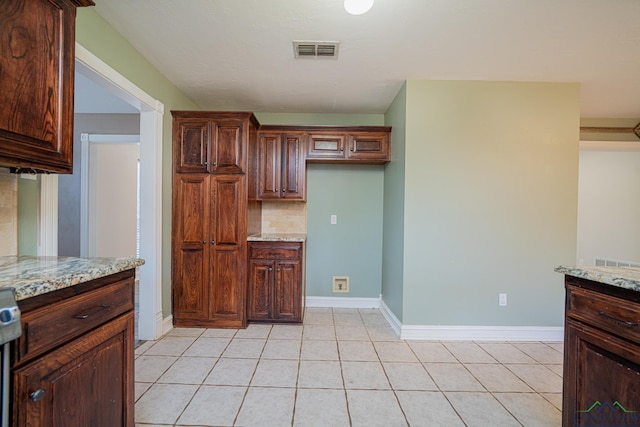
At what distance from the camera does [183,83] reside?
2816mm

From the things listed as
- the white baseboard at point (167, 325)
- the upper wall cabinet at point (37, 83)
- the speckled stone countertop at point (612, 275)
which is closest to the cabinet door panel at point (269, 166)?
the white baseboard at point (167, 325)

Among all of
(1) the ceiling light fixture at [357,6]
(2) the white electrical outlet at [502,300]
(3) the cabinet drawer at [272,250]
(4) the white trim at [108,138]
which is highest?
(1) the ceiling light fixture at [357,6]

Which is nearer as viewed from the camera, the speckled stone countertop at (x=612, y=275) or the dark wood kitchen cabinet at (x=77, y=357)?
the dark wood kitchen cabinet at (x=77, y=357)

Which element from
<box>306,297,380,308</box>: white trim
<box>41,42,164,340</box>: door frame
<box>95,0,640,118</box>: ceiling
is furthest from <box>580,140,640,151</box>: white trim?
<box>41,42,164,340</box>: door frame

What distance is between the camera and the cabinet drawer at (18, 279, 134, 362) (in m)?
0.82

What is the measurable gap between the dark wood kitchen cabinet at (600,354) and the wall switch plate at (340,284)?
7.92ft

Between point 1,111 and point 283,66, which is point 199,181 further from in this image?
point 1,111

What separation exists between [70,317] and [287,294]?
6.83 feet

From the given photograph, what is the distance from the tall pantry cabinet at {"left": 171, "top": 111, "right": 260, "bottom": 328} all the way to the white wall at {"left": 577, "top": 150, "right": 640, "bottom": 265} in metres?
5.08

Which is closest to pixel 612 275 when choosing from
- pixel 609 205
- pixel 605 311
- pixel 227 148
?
pixel 605 311

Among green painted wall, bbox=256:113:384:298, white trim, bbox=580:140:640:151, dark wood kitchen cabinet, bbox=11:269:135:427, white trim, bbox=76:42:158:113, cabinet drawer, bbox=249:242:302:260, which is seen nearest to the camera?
dark wood kitchen cabinet, bbox=11:269:135:427

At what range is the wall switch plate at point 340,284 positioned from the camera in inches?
141

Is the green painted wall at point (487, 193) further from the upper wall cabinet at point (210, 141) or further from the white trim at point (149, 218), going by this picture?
the white trim at point (149, 218)

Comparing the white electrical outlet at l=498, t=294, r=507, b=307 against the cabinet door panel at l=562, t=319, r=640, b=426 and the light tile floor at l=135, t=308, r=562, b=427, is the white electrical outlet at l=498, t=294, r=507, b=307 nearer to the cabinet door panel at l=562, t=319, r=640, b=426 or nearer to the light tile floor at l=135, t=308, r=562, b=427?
the light tile floor at l=135, t=308, r=562, b=427
